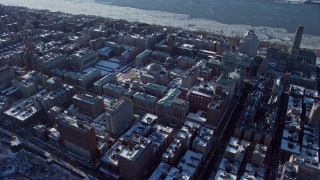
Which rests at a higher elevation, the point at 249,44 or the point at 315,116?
the point at 249,44

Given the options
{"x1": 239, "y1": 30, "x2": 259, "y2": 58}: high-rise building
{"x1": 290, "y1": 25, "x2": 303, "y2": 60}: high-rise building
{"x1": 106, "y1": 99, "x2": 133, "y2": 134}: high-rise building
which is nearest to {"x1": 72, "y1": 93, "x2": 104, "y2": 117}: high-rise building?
{"x1": 106, "y1": 99, "x2": 133, "y2": 134}: high-rise building

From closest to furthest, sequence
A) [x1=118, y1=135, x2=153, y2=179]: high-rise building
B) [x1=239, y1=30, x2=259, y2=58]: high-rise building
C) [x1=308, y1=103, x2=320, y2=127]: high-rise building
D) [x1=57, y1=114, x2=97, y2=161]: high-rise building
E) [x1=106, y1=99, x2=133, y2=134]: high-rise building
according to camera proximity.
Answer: [x1=118, y1=135, x2=153, y2=179]: high-rise building
[x1=57, y1=114, x2=97, y2=161]: high-rise building
[x1=106, y1=99, x2=133, y2=134]: high-rise building
[x1=308, y1=103, x2=320, y2=127]: high-rise building
[x1=239, y1=30, x2=259, y2=58]: high-rise building

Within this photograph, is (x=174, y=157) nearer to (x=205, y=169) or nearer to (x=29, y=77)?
(x=205, y=169)

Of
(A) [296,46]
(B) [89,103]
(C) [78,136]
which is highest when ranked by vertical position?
(A) [296,46]

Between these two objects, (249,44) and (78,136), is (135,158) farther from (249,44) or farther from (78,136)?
(249,44)

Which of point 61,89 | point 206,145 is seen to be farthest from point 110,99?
point 206,145

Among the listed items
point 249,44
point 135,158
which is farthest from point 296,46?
point 135,158

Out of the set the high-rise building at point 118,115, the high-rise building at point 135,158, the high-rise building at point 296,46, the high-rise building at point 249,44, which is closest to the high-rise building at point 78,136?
the high-rise building at point 118,115

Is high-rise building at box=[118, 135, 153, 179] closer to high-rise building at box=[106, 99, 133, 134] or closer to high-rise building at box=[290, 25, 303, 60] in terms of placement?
high-rise building at box=[106, 99, 133, 134]

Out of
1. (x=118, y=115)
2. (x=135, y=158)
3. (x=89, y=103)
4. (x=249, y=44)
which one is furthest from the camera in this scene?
(x=249, y=44)
